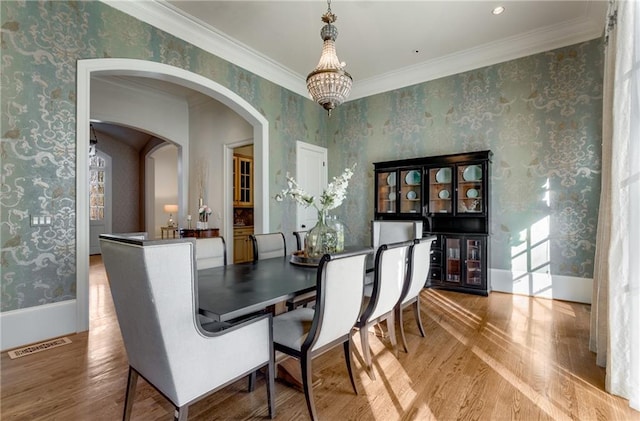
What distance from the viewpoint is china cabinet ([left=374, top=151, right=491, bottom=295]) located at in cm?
409

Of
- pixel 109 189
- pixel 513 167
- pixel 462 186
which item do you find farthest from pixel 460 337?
pixel 109 189

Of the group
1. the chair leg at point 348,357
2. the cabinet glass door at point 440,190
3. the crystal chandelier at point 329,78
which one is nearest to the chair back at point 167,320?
the chair leg at point 348,357

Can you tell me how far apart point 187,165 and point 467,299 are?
5.46 m

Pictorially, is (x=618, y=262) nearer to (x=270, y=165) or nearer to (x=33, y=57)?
(x=270, y=165)

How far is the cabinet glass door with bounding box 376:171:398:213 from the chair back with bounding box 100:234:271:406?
12.6ft

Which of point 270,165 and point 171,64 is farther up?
point 171,64

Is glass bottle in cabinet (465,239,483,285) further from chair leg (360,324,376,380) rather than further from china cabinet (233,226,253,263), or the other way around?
china cabinet (233,226,253,263)

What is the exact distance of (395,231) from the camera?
11.4ft

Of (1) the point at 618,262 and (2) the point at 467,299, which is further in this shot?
(2) the point at 467,299

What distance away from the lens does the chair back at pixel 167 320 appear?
1.19m

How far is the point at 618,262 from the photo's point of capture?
1904mm

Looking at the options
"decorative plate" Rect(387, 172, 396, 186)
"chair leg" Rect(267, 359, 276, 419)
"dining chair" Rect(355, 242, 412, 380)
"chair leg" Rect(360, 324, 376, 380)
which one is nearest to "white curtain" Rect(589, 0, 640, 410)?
"dining chair" Rect(355, 242, 412, 380)

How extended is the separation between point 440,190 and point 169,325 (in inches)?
Answer: 161

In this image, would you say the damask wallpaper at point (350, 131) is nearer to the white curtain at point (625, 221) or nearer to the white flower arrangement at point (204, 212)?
the white flower arrangement at point (204, 212)
